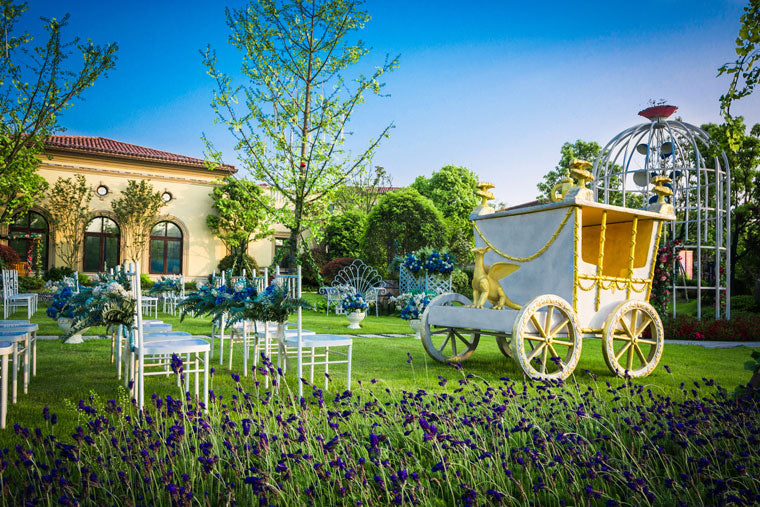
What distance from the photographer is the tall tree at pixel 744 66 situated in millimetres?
2566

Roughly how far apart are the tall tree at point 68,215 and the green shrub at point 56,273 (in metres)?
1.16

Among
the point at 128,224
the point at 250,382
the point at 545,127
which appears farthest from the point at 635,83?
the point at 128,224

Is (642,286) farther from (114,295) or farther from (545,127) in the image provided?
(545,127)

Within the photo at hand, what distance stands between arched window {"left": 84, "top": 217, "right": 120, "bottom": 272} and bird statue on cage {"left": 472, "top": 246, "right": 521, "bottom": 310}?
18.6 metres

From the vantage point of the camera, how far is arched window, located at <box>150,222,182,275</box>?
21172mm

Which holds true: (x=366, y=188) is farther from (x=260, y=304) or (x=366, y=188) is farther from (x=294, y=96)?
(x=260, y=304)

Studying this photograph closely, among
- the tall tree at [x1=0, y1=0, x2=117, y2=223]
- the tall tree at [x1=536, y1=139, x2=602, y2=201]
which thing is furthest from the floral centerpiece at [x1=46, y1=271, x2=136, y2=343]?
the tall tree at [x1=536, y1=139, x2=602, y2=201]

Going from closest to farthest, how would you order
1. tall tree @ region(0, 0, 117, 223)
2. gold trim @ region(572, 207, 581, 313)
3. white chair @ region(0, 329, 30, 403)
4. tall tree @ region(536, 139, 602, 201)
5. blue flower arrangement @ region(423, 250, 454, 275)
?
white chair @ region(0, 329, 30, 403), gold trim @ region(572, 207, 581, 313), tall tree @ region(0, 0, 117, 223), blue flower arrangement @ region(423, 250, 454, 275), tall tree @ region(536, 139, 602, 201)

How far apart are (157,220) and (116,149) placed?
363 centimetres

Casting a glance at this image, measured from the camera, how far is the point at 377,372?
17.9 ft

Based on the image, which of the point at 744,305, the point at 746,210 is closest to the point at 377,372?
the point at 744,305

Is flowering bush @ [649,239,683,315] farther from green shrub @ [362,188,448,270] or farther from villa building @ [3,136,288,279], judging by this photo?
villa building @ [3,136,288,279]

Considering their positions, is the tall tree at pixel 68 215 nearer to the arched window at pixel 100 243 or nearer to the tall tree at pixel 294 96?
the arched window at pixel 100 243

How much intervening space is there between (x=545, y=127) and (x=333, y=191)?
7541 millimetres
